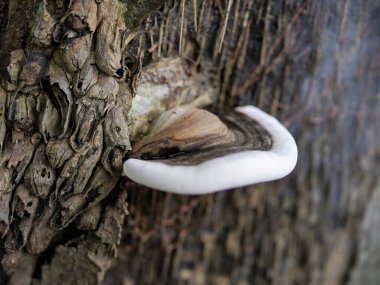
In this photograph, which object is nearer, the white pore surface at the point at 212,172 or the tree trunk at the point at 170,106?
the white pore surface at the point at 212,172

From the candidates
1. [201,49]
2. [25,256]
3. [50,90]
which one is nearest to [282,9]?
[201,49]

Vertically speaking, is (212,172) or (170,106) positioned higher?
(170,106)

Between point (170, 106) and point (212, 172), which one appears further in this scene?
point (170, 106)

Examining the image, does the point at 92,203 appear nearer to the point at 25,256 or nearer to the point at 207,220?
the point at 25,256

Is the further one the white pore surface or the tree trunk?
the tree trunk
